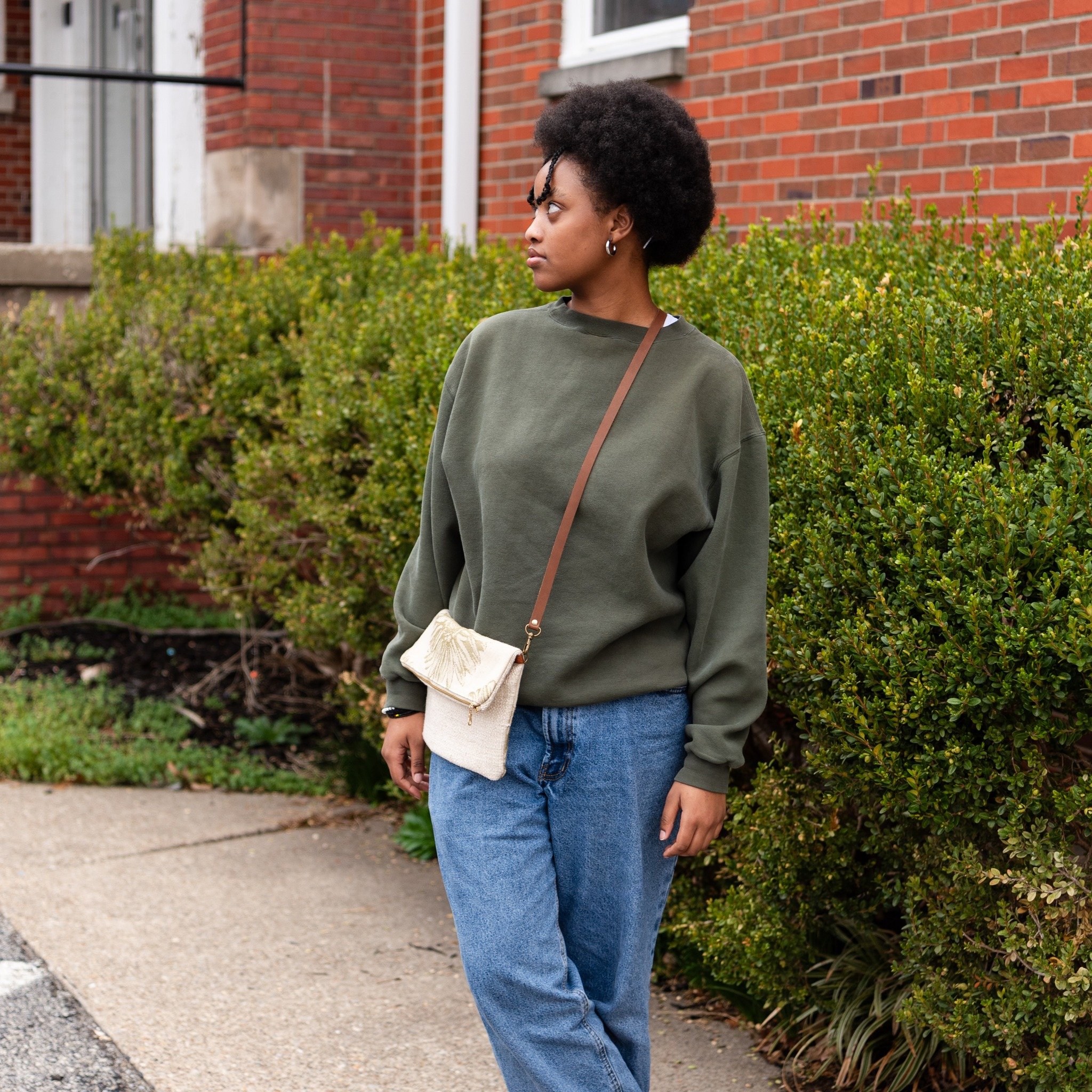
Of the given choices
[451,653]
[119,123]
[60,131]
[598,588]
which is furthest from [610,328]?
[60,131]

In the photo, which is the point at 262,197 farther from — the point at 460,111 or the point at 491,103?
the point at 491,103

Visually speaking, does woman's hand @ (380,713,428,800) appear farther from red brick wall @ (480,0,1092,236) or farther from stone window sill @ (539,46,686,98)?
stone window sill @ (539,46,686,98)

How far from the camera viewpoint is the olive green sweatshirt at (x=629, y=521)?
2.04 m

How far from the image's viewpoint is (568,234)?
6.88 ft

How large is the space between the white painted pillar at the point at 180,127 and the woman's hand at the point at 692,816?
6325 millimetres

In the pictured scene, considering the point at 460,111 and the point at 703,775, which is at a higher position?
the point at 460,111

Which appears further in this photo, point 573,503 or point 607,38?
point 607,38

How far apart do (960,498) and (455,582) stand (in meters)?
0.85

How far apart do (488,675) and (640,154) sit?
81 centimetres

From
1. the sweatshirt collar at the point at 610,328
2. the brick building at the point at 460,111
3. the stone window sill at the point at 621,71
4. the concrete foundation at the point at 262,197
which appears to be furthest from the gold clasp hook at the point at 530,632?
the concrete foundation at the point at 262,197

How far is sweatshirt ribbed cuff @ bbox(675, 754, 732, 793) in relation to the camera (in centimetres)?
207

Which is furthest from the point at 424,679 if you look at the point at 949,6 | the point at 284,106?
the point at 284,106

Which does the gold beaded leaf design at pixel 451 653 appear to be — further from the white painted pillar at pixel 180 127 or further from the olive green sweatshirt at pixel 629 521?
the white painted pillar at pixel 180 127

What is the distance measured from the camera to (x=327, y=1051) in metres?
3.24
